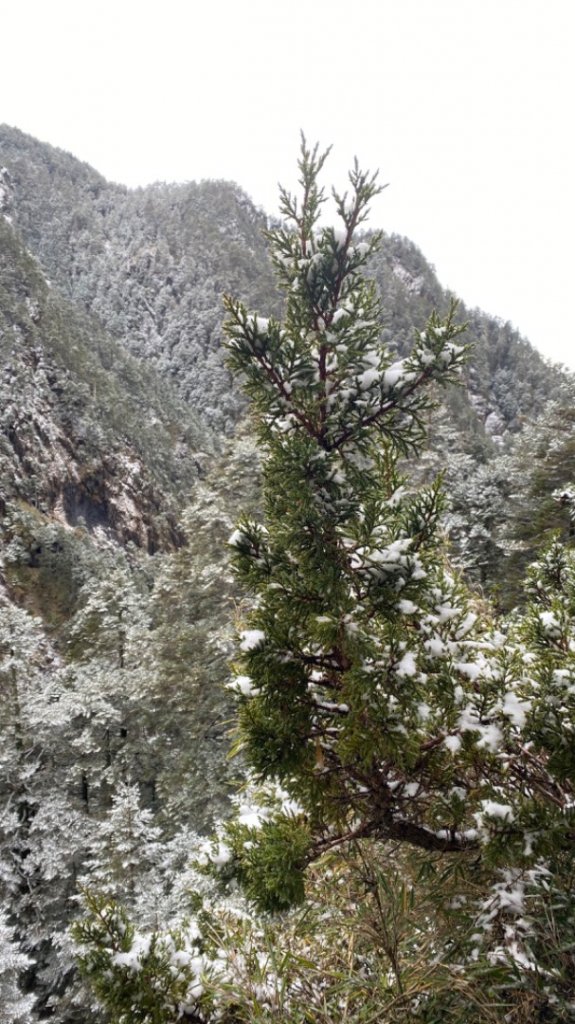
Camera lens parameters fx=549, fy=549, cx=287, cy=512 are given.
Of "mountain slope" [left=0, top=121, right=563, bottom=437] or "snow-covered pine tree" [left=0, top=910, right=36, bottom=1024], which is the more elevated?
"mountain slope" [left=0, top=121, right=563, bottom=437]

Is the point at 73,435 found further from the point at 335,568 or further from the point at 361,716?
the point at 361,716

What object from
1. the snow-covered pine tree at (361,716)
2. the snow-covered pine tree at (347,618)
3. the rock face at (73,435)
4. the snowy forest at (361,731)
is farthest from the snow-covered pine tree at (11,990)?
the rock face at (73,435)

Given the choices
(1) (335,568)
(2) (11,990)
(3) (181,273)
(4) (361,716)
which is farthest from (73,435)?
(3) (181,273)

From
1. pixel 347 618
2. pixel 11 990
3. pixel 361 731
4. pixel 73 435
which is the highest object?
pixel 347 618

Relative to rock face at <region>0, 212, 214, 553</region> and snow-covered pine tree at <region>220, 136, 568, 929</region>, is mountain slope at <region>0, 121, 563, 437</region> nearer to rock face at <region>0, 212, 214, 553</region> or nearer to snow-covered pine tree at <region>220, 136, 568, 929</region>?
rock face at <region>0, 212, 214, 553</region>

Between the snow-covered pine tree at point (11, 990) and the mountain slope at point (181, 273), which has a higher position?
the mountain slope at point (181, 273)

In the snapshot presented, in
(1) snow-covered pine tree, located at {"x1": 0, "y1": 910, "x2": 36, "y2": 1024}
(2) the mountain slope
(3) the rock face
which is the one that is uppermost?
(2) the mountain slope

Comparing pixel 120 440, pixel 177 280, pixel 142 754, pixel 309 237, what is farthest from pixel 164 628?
pixel 177 280

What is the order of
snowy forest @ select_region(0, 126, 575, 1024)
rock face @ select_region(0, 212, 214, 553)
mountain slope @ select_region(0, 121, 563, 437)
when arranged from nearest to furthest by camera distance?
snowy forest @ select_region(0, 126, 575, 1024) < rock face @ select_region(0, 212, 214, 553) < mountain slope @ select_region(0, 121, 563, 437)

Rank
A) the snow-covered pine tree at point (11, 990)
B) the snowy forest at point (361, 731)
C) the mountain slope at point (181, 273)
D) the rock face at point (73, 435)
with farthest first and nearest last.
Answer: the mountain slope at point (181, 273) < the rock face at point (73, 435) < the snow-covered pine tree at point (11, 990) < the snowy forest at point (361, 731)

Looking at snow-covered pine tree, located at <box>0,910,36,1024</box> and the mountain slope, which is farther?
the mountain slope

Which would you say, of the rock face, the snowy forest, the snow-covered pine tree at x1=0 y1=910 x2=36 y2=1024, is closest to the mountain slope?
the rock face

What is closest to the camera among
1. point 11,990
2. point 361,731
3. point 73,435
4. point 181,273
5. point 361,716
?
point 361,731

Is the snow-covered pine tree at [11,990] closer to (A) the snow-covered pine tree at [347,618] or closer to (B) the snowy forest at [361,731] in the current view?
(B) the snowy forest at [361,731]
